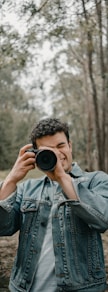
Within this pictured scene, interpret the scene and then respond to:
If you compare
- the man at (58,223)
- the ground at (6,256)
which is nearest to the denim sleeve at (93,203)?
the man at (58,223)

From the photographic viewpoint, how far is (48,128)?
7.09ft

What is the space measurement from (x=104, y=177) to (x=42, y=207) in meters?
0.32

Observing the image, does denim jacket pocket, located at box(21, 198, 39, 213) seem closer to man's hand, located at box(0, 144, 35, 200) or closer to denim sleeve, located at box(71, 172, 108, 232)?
man's hand, located at box(0, 144, 35, 200)

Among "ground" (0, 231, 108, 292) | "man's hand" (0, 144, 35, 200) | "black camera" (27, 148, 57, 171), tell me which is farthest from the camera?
"ground" (0, 231, 108, 292)

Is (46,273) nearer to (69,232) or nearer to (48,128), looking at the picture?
(69,232)

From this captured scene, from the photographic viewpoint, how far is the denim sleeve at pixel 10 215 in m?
2.11

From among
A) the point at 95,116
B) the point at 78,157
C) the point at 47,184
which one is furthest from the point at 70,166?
the point at 78,157

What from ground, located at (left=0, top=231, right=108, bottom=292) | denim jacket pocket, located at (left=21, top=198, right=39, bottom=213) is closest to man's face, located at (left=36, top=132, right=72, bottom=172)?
denim jacket pocket, located at (left=21, top=198, right=39, bottom=213)

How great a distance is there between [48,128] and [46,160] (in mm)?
223

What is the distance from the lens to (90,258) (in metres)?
2.04

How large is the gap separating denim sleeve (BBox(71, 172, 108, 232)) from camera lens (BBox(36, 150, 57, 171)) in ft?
0.46

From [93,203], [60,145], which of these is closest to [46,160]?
[60,145]

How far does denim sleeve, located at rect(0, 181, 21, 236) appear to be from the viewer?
6.92ft

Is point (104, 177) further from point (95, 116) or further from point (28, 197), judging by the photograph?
point (95, 116)
